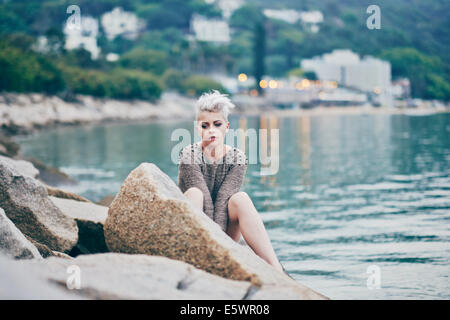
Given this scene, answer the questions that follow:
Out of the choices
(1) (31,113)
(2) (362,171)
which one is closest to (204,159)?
(2) (362,171)

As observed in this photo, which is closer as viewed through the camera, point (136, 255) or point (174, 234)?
point (136, 255)

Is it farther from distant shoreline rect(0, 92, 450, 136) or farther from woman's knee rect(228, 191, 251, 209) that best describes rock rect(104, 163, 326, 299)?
distant shoreline rect(0, 92, 450, 136)

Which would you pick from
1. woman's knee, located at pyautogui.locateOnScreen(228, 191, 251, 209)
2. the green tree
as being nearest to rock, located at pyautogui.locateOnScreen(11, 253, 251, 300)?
woman's knee, located at pyautogui.locateOnScreen(228, 191, 251, 209)

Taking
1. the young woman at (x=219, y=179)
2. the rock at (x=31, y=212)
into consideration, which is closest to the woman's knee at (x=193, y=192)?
the young woman at (x=219, y=179)

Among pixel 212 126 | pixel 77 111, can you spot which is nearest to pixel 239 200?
pixel 212 126

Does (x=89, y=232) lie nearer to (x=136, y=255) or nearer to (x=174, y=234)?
(x=174, y=234)

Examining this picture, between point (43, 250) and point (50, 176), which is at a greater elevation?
point (43, 250)

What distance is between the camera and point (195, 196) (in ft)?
19.2

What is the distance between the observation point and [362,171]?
2261cm

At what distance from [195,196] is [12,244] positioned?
168 cm

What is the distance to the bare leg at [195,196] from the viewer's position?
5.84 m

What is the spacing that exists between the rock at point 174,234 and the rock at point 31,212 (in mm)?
1069

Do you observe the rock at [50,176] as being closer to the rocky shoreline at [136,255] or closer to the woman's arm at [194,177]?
the rocky shoreline at [136,255]
